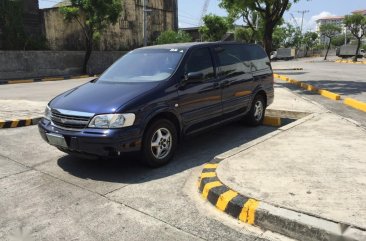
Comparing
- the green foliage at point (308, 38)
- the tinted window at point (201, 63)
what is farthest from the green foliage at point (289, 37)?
the tinted window at point (201, 63)

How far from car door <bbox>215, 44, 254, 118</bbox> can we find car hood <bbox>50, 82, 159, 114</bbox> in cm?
157

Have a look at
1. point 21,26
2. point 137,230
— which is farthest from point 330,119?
point 21,26

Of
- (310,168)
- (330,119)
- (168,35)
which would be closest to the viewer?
(310,168)

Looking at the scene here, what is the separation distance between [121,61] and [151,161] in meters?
2.18

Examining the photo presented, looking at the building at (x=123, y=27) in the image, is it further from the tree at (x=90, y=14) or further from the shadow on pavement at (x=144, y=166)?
the shadow on pavement at (x=144, y=166)

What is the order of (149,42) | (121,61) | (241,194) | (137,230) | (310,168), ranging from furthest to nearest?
(149,42)
(121,61)
(310,168)
(241,194)
(137,230)

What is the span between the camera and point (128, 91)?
5.45 metres

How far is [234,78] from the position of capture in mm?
6949

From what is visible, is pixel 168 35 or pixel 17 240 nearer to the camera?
pixel 17 240

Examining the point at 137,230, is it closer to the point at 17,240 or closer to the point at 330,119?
the point at 17,240

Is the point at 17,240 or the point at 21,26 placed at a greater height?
the point at 21,26

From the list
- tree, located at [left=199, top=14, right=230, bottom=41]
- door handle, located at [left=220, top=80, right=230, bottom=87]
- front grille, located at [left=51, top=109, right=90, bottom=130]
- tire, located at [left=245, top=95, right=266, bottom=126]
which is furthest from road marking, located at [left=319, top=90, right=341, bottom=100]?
tree, located at [left=199, top=14, right=230, bottom=41]

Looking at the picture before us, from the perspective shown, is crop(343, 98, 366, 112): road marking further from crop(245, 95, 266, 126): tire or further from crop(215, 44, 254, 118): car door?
crop(215, 44, 254, 118): car door

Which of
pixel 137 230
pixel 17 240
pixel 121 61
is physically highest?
pixel 121 61
